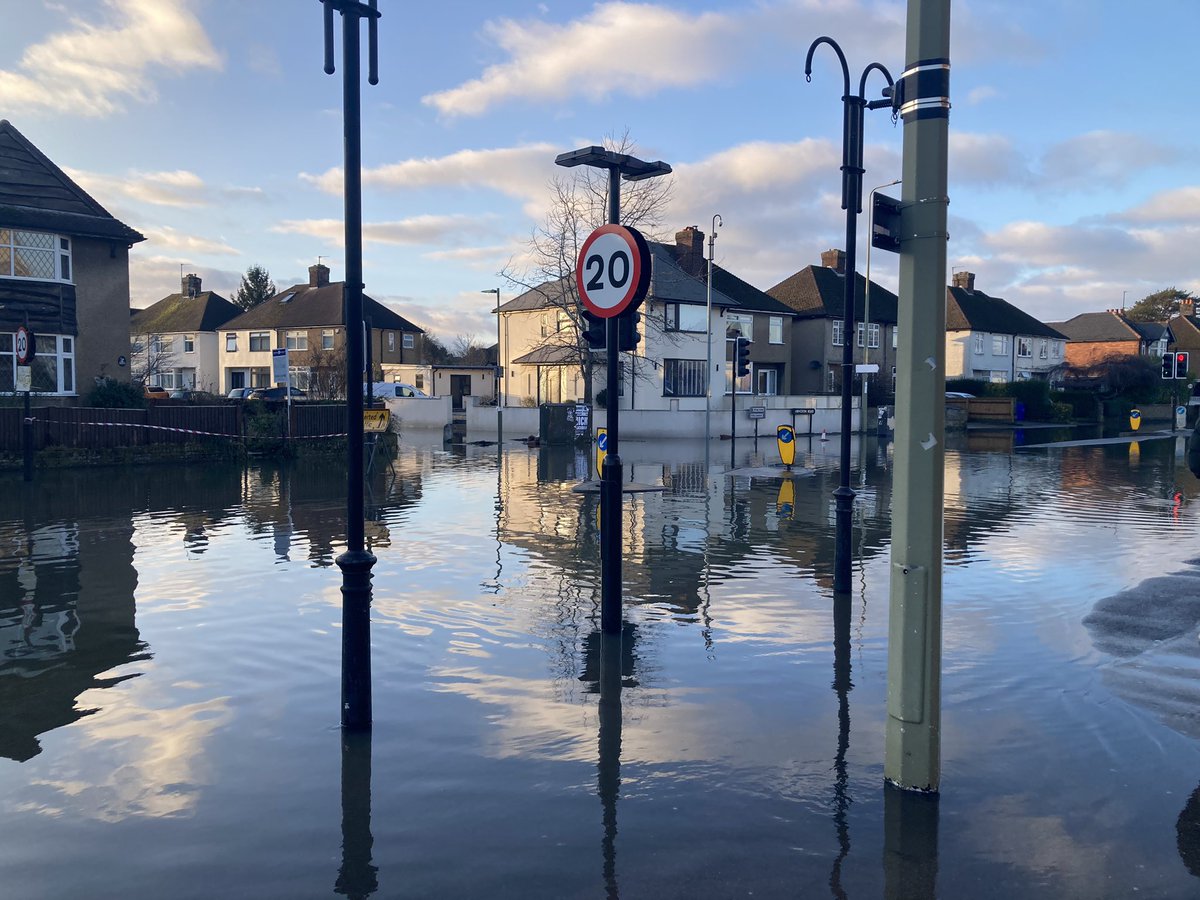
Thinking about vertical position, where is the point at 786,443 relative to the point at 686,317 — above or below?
below

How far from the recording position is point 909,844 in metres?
4.21

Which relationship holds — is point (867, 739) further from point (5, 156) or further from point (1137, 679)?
point (5, 156)

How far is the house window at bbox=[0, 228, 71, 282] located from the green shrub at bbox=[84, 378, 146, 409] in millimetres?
3640

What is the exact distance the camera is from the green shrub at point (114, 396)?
26.6 metres

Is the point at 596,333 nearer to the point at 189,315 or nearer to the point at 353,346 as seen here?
the point at 353,346

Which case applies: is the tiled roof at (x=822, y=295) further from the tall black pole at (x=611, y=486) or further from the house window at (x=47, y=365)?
the tall black pole at (x=611, y=486)

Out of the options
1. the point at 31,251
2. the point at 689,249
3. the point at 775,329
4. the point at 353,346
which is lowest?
the point at 353,346

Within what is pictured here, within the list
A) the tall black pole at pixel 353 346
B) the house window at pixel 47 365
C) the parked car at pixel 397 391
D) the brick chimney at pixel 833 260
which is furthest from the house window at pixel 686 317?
the tall black pole at pixel 353 346

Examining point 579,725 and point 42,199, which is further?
point 42,199

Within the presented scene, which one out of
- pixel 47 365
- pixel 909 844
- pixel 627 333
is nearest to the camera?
pixel 909 844

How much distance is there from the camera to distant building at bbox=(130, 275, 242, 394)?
7206 cm

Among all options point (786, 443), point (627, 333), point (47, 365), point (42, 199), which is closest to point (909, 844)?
point (627, 333)

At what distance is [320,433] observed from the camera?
27359 mm

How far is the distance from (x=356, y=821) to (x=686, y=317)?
4484cm
